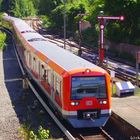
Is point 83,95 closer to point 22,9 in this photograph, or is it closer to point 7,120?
point 7,120

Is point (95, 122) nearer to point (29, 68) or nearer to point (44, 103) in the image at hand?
Result: point (44, 103)

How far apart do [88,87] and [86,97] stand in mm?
385

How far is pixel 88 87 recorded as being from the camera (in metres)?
17.5

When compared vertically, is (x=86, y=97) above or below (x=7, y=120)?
above

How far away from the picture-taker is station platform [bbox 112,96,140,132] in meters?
17.8

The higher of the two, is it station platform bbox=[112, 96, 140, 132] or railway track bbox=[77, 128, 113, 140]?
station platform bbox=[112, 96, 140, 132]

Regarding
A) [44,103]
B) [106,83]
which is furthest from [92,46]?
[106,83]

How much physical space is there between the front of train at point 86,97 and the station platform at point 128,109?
1110mm

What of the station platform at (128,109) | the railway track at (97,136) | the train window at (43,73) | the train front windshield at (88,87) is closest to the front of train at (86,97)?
the train front windshield at (88,87)

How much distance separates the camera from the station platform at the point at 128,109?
1779 cm

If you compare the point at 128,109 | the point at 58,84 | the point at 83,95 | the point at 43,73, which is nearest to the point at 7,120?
the point at 43,73

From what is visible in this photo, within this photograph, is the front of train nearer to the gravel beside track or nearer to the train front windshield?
the train front windshield

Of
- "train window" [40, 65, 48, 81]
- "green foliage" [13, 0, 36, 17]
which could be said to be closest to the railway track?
"train window" [40, 65, 48, 81]

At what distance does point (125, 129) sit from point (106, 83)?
6.20ft
